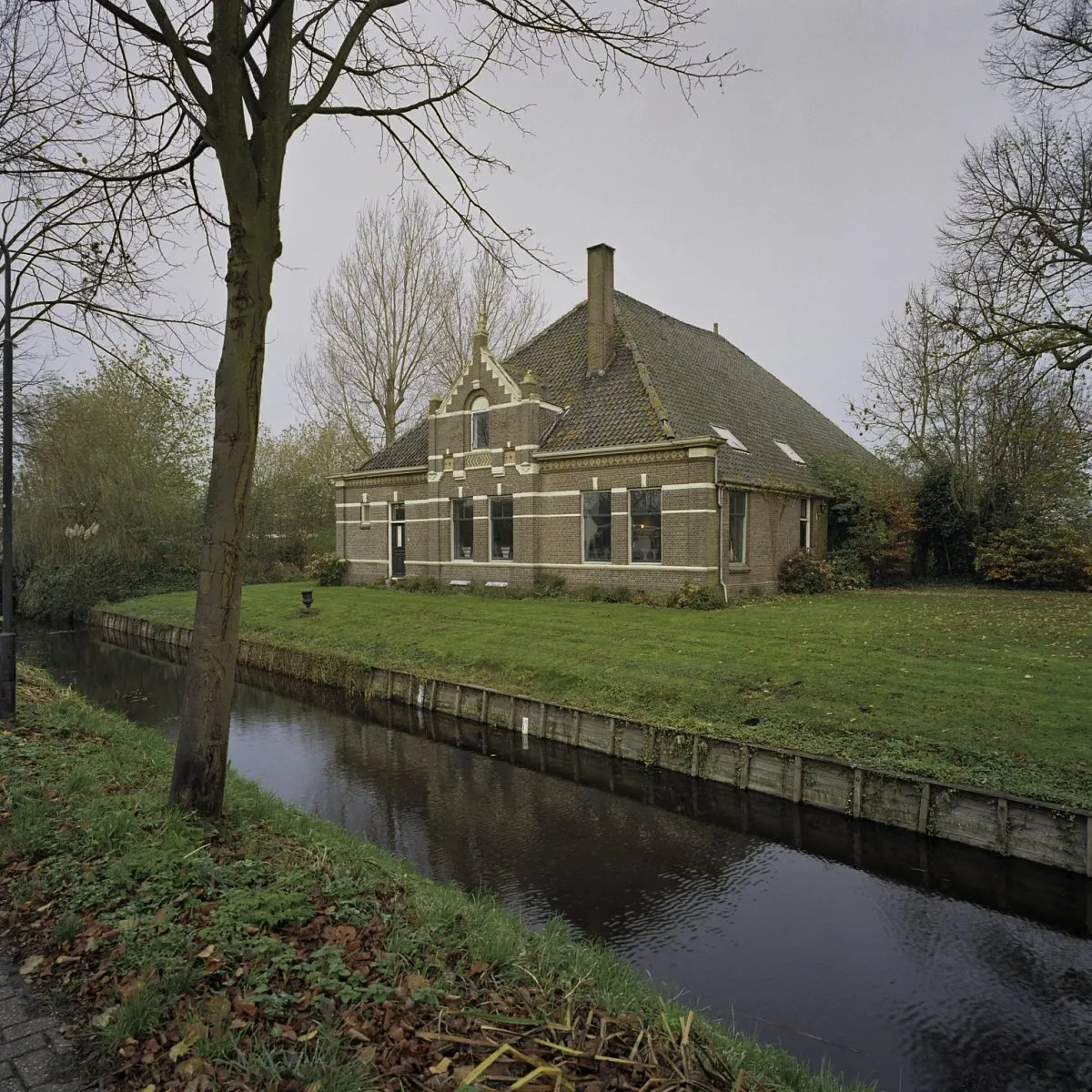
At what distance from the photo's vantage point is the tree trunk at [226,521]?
4578 millimetres

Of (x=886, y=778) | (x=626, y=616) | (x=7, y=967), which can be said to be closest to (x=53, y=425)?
(x=626, y=616)

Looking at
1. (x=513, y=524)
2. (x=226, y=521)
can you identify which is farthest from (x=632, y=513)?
(x=226, y=521)

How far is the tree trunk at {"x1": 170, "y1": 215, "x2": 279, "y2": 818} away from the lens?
458 cm

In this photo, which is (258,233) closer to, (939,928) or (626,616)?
(939,928)

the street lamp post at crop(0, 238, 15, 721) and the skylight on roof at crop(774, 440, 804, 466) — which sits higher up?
the skylight on roof at crop(774, 440, 804, 466)

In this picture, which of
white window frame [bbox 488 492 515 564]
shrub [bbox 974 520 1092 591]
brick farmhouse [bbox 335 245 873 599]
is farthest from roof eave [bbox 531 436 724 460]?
shrub [bbox 974 520 1092 591]

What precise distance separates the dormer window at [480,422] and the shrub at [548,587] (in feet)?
14.5

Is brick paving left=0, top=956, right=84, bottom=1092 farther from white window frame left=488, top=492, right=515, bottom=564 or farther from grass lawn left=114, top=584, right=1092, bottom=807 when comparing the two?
white window frame left=488, top=492, right=515, bottom=564

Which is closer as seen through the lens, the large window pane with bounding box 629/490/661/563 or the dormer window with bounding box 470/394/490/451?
the large window pane with bounding box 629/490/661/563

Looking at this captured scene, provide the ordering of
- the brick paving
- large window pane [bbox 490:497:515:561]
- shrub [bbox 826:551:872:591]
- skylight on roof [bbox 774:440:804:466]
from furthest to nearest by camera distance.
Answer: skylight on roof [bbox 774:440:804:466], shrub [bbox 826:551:872:591], large window pane [bbox 490:497:515:561], the brick paving

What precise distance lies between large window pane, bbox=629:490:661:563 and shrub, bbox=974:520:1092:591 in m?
11.6

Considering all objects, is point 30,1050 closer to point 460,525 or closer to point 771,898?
point 771,898

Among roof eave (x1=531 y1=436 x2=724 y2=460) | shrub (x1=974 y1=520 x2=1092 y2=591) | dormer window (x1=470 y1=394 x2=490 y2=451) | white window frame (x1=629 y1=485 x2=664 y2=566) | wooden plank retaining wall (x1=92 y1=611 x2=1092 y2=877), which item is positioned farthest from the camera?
dormer window (x1=470 y1=394 x2=490 y2=451)

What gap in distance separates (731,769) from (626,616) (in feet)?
21.9
